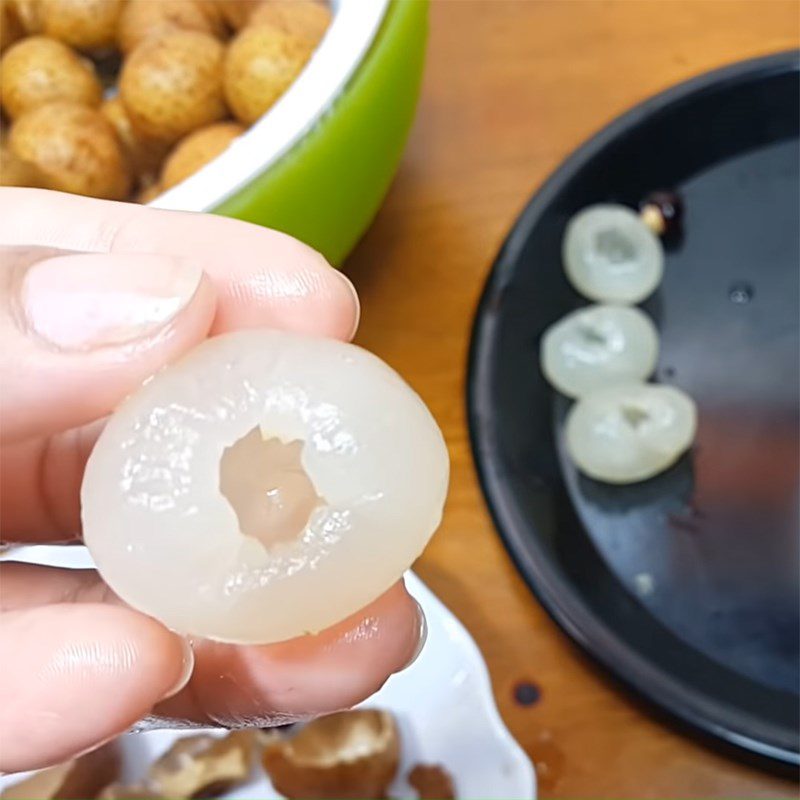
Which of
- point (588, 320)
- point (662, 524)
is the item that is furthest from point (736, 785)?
point (588, 320)

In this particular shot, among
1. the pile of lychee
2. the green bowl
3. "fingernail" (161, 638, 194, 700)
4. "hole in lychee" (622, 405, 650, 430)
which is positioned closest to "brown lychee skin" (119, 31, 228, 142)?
the pile of lychee

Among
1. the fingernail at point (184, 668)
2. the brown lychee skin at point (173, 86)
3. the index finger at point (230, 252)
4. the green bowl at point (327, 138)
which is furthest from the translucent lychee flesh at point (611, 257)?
the fingernail at point (184, 668)

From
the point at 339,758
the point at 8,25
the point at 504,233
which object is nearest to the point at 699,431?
the point at 504,233

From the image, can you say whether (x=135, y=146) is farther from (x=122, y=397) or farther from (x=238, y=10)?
(x=122, y=397)

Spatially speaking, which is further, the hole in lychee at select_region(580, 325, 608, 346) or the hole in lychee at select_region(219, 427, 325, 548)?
the hole in lychee at select_region(580, 325, 608, 346)

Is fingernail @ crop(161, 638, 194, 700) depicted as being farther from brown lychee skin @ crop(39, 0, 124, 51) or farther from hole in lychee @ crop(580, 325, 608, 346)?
brown lychee skin @ crop(39, 0, 124, 51)

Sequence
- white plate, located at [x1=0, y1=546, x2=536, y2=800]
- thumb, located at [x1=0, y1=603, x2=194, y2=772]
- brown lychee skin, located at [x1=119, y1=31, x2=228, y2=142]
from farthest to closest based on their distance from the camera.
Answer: brown lychee skin, located at [x1=119, y1=31, x2=228, y2=142]
white plate, located at [x1=0, y1=546, x2=536, y2=800]
thumb, located at [x1=0, y1=603, x2=194, y2=772]
